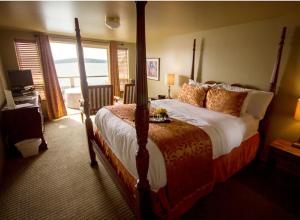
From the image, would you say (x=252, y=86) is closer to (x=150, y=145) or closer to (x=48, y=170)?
(x=150, y=145)

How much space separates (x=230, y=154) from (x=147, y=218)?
135 centimetres

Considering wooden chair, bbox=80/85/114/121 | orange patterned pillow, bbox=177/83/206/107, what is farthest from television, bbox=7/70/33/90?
orange patterned pillow, bbox=177/83/206/107

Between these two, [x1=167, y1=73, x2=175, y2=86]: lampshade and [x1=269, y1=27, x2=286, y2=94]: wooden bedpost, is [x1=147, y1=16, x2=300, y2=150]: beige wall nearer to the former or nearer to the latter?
[x1=269, y1=27, x2=286, y2=94]: wooden bedpost

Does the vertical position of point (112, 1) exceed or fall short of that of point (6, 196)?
it exceeds it

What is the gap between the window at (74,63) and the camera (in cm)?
495

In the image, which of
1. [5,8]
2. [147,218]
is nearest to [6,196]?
[147,218]

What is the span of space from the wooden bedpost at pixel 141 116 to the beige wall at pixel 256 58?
2384 millimetres

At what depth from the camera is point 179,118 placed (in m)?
2.27

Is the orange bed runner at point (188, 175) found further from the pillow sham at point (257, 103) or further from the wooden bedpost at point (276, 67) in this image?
the wooden bedpost at point (276, 67)

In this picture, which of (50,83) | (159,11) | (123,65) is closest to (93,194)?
(159,11)

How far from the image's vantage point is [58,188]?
83.8 inches

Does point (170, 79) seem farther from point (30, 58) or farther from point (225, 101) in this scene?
point (30, 58)

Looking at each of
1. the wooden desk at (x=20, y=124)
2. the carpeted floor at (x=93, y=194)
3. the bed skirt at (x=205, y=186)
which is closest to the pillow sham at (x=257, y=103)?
the bed skirt at (x=205, y=186)

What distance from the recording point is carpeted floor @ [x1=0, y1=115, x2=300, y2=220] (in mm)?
1785
